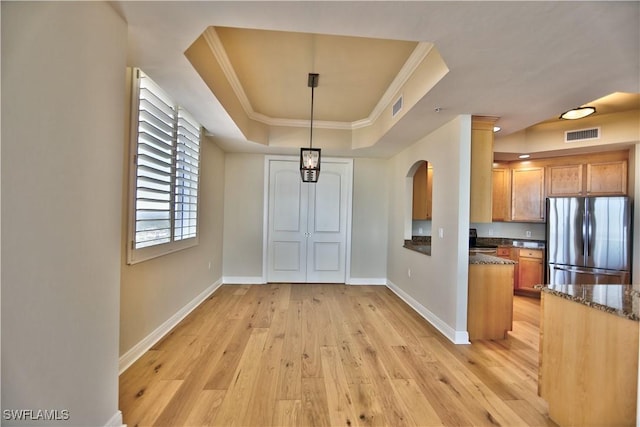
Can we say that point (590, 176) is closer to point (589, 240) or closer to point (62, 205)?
point (589, 240)

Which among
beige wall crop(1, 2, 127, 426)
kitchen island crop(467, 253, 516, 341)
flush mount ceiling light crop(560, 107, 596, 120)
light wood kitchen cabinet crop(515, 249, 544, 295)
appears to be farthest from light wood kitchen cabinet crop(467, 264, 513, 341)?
beige wall crop(1, 2, 127, 426)

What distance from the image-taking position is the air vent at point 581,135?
3.75 meters

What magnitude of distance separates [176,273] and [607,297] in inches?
144

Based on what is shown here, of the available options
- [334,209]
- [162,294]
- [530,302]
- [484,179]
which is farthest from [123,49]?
[530,302]

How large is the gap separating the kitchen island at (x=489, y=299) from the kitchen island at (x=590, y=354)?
1.20 metres

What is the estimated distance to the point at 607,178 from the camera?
403 centimetres

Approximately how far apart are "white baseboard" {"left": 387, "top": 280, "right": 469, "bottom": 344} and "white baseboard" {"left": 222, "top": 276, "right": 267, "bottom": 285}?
94.2 inches

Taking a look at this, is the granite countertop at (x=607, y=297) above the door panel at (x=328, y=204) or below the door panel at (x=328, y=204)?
below

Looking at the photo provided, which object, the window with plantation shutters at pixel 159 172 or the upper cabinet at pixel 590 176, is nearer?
the window with plantation shutters at pixel 159 172

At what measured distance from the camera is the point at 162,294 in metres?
2.91

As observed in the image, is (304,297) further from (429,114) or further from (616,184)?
(616,184)

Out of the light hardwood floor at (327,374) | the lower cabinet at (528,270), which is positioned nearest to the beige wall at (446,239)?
the light hardwood floor at (327,374)

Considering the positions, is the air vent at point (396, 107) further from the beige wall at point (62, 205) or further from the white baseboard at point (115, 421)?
the white baseboard at point (115, 421)

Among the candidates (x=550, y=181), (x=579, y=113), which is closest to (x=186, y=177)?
(x=579, y=113)
